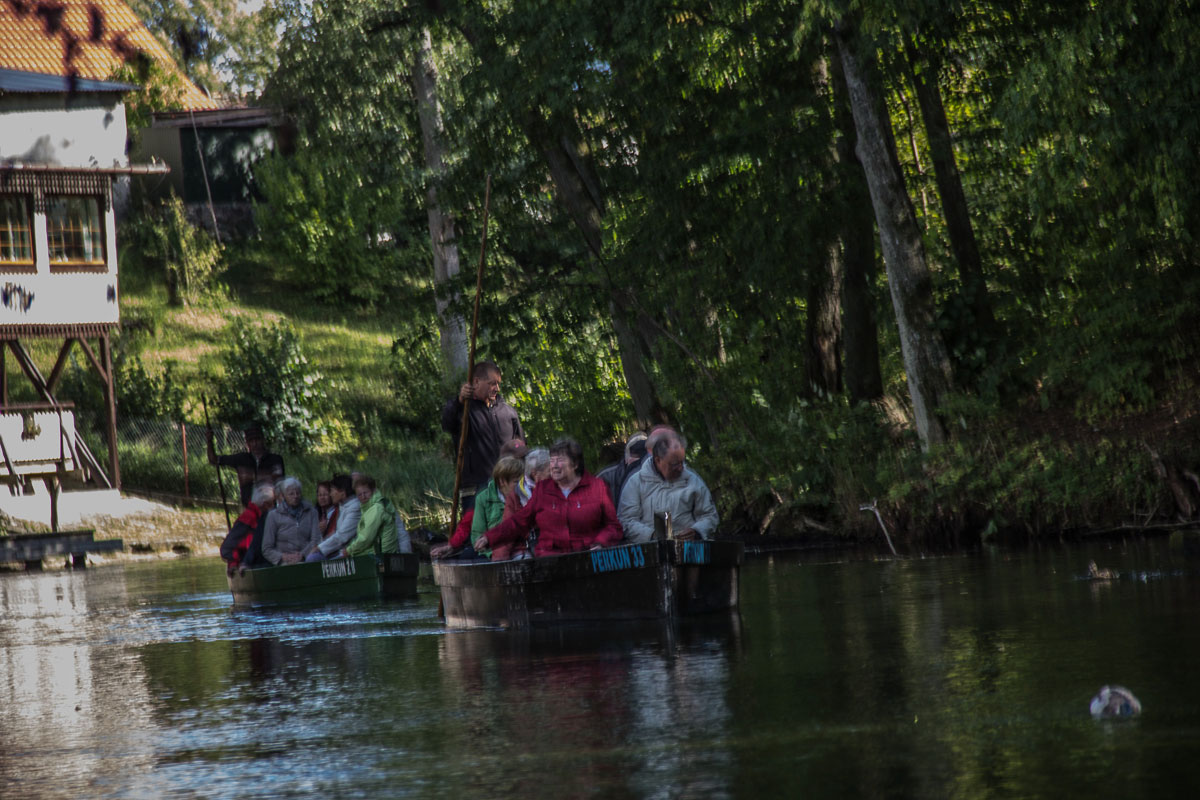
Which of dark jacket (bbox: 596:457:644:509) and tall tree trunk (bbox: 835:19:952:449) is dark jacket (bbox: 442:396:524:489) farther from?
tall tree trunk (bbox: 835:19:952:449)

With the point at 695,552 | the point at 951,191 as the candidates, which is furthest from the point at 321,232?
the point at 695,552

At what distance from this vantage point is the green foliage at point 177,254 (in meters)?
53.2

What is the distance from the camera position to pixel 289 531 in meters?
21.1

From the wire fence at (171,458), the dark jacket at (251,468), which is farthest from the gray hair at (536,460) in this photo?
the wire fence at (171,458)

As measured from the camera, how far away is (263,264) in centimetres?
5878

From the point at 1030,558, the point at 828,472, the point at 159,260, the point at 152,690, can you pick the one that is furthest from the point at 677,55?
the point at 159,260

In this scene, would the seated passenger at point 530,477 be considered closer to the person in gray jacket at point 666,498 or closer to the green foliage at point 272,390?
the person in gray jacket at point 666,498

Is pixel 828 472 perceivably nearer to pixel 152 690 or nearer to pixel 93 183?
pixel 152 690

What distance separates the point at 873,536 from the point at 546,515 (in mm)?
9368

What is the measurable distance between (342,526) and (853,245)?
8.59m

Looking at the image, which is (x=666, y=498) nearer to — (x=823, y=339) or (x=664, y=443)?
(x=664, y=443)

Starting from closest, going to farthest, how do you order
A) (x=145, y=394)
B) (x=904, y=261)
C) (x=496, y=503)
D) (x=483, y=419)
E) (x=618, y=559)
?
(x=618, y=559) → (x=496, y=503) → (x=483, y=419) → (x=904, y=261) → (x=145, y=394)

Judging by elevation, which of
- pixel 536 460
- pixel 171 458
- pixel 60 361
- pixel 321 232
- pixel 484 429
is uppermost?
pixel 321 232

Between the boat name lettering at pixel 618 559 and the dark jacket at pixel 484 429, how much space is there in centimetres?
283
